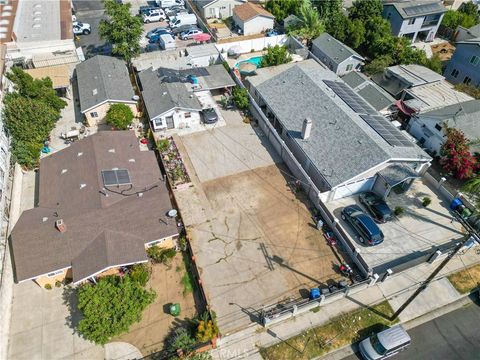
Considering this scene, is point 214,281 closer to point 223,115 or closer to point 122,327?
point 122,327

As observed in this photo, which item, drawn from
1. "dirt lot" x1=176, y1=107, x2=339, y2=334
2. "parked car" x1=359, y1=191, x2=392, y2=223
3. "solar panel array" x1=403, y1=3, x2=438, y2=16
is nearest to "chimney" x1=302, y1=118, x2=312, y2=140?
"dirt lot" x1=176, y1=107, x2=339, y2=334

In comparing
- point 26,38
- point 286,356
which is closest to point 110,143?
point 286,356

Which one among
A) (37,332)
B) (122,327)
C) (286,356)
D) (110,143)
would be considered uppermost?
(110,143)

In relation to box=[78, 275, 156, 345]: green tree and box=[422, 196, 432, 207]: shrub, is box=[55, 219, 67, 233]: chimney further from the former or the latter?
box=[422, 196, 432, 207]: shrub

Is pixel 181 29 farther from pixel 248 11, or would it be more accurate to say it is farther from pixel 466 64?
pixel 466 64

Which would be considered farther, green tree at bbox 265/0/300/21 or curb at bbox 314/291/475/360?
green tree at bbox 265/0/300/21

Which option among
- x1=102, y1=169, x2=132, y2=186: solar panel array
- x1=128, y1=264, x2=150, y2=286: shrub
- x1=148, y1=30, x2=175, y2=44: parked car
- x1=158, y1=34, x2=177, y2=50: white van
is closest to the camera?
x1=128, y1=264, x2=150, y2=286: shrub
